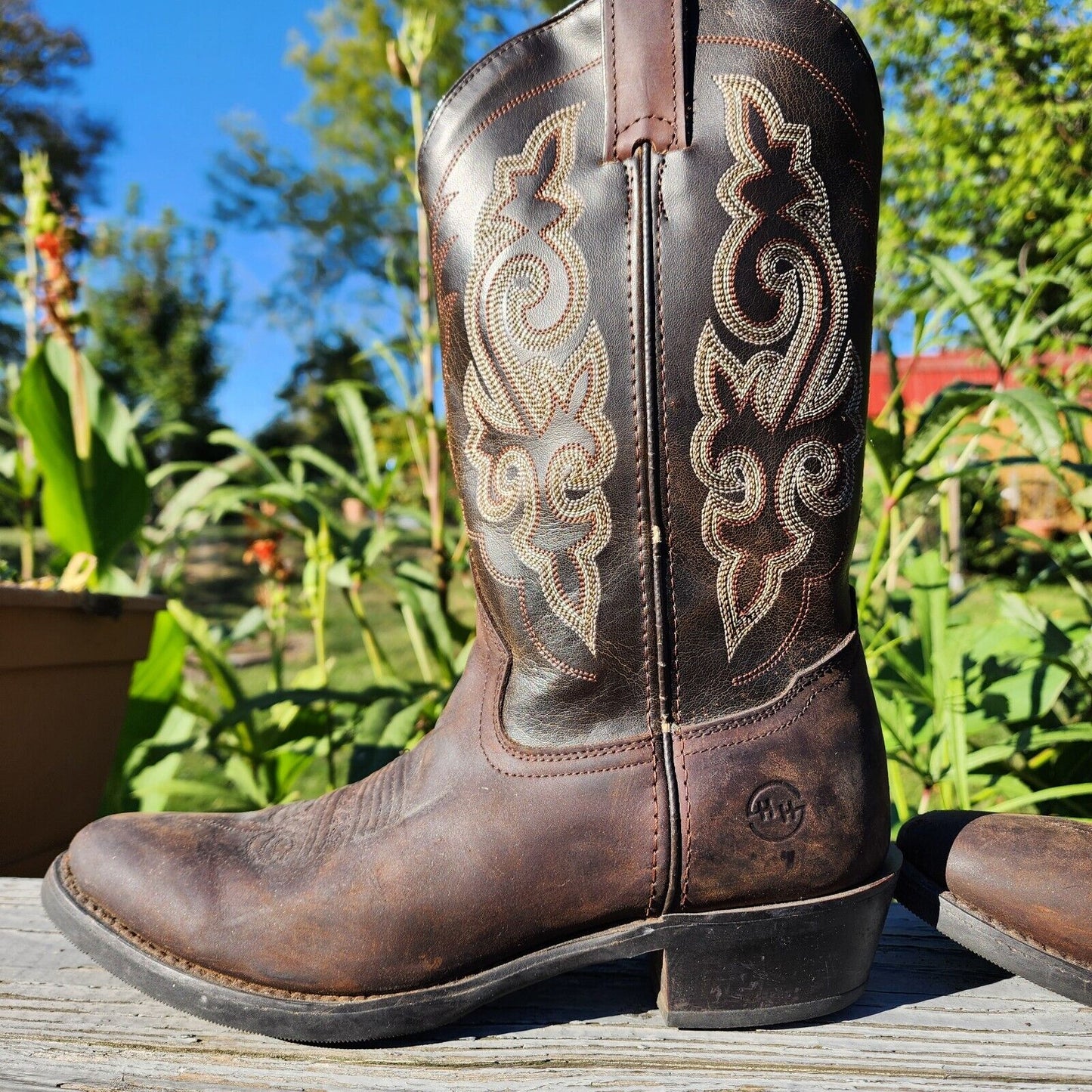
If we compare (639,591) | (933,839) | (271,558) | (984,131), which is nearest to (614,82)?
(639,591)

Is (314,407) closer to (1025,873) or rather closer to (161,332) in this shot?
(161,332)

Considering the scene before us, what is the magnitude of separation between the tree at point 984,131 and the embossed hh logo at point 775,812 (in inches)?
91.8

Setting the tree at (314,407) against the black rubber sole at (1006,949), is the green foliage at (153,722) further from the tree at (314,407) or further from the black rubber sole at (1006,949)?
the tree at (314,407)

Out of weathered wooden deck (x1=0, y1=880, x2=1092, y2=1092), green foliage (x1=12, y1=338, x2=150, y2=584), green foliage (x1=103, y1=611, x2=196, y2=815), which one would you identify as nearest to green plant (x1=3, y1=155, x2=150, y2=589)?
green foliage (x1=12, y1=338, x2=150, y2=584)

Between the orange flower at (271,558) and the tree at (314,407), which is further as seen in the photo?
the tree at (314,407)

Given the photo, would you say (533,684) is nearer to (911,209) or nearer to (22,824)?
(22,824)

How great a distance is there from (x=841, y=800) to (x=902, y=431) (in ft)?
2.64

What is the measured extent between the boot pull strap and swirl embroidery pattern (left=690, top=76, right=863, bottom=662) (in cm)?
4

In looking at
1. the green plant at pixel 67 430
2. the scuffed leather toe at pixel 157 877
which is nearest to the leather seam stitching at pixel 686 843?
the scuffed leather toe at pixel 157 877

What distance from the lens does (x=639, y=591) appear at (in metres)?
0.70

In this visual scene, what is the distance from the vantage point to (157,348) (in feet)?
40.7

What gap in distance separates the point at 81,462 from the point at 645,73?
1406 mm

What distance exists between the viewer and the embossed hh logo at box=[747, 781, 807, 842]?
26.7 inches

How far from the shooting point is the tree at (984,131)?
325 cm
